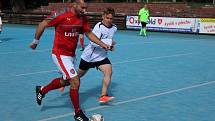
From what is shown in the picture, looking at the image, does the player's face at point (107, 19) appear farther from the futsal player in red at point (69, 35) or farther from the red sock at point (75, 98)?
the red sock at point (75, 98)

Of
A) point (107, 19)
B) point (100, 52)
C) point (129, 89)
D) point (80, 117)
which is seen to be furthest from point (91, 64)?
point (80, 117)

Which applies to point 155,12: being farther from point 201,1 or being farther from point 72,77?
point 72,77

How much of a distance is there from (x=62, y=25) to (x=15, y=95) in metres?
2.59

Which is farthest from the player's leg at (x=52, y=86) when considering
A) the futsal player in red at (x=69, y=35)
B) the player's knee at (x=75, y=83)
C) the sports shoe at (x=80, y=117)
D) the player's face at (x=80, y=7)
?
the player's face at (x=80, y=7)

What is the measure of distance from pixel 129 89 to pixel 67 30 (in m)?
3.14

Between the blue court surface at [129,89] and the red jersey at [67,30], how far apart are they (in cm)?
115

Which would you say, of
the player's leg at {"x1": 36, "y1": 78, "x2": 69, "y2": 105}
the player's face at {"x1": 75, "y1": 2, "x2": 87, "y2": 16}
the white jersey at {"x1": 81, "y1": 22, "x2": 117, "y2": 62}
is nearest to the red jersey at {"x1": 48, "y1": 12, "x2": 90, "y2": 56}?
the player's face at {"x1": 75, "y1": 2, "x2": 87, "y2": 16}

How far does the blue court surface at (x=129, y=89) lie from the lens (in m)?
7.43

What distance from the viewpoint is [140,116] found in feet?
23.9

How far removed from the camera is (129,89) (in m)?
9.68

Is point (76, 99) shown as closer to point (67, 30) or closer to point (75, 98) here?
point (75, 98)

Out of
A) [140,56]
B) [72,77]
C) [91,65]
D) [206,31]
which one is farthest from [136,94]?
[206,31]

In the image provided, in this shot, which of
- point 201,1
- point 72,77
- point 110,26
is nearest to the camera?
point 72,77

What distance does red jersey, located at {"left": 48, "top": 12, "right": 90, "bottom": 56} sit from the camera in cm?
693
